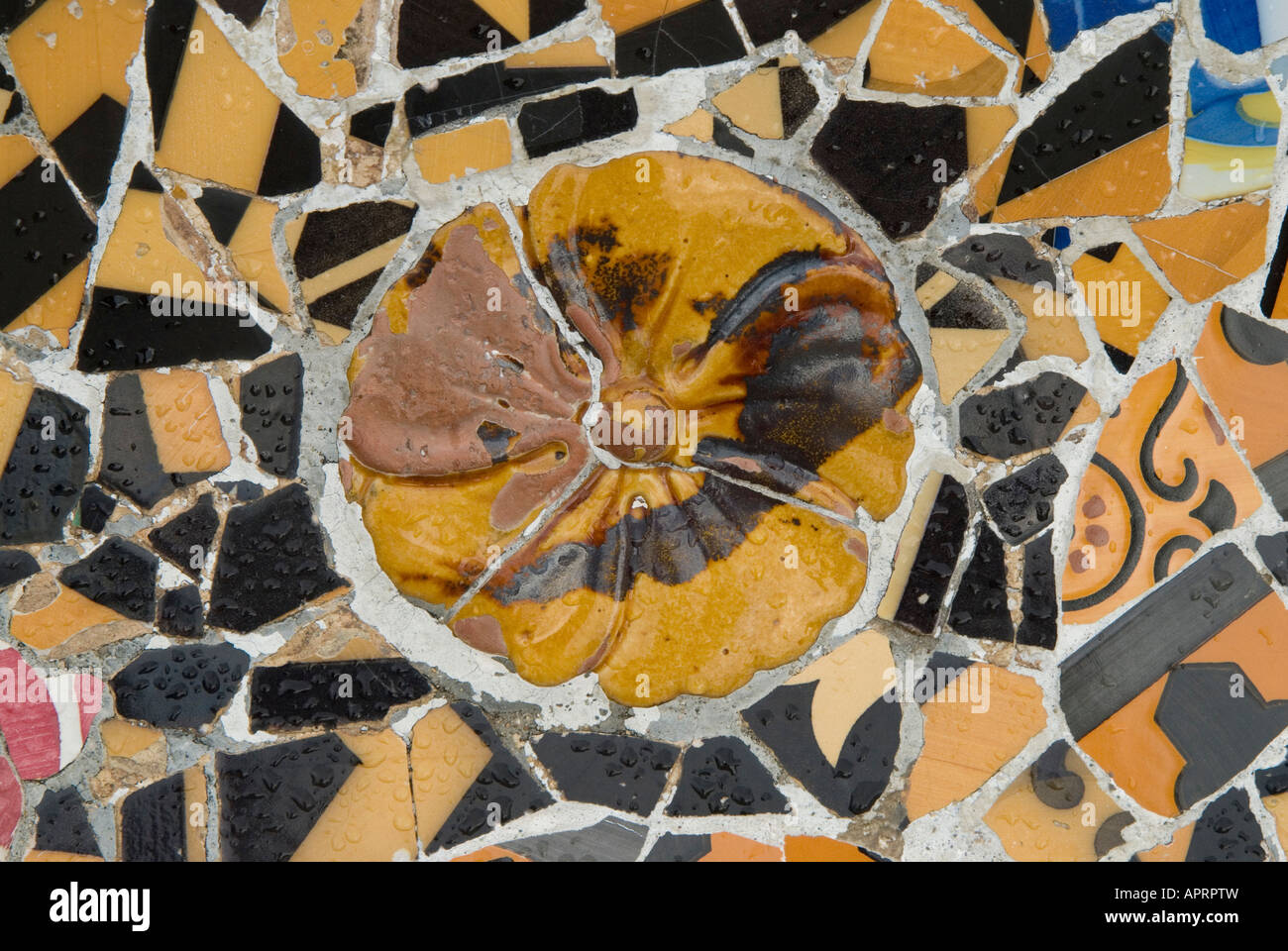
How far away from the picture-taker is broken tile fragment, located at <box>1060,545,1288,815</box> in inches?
90.4

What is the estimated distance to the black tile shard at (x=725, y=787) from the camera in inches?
90.3

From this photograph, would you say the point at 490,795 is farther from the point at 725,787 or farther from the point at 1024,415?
the point at 1024,415

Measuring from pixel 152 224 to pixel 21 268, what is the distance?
1.16ft

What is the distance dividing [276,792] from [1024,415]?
2.23 meters

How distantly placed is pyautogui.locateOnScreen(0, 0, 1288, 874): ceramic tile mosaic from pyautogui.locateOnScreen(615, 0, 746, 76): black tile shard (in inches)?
0.5

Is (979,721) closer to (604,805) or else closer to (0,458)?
(604,805)

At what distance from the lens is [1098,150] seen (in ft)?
7.34

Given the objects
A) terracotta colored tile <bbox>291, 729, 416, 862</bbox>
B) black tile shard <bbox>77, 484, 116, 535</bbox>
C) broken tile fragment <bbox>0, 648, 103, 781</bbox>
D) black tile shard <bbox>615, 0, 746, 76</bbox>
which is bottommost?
terracotta colored tile <bbox>291, 729, 416, 862</bbox>

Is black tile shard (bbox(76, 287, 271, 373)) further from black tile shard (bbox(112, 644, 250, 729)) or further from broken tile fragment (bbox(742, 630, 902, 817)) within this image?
broken tile fragment (bbox(742, 630, 902, 817))

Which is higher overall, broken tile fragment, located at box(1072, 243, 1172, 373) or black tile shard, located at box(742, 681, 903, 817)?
broken tile fragment, located at box(1072, 243, 1172, 373)

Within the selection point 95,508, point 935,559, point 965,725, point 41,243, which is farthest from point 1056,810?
point 41,243

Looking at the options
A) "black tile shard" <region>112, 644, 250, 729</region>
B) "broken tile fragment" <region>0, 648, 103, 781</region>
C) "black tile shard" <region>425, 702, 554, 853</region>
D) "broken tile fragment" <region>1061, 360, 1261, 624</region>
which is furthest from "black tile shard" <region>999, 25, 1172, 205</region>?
"broken tile fragment" <region>0, 648, 103, 781</region>

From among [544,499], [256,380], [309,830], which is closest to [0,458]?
[256,380]

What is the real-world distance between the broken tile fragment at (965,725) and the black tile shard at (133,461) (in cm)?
209
